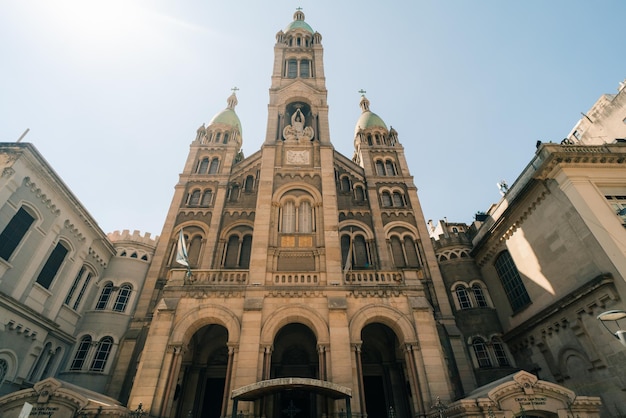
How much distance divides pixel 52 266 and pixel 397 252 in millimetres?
23651

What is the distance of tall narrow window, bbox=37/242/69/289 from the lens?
19672 millimetres

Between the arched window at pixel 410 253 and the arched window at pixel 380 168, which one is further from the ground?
the arched window at pixel 380 168

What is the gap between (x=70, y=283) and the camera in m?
21.2

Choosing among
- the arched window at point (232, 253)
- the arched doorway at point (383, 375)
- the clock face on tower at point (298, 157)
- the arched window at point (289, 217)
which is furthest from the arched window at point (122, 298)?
the arched doorway at point (383, 375)

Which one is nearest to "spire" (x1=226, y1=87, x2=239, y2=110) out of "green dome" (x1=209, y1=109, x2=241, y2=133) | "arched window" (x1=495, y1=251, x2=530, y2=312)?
"green dome" (x1=209, y1=109, x2=241, y2=133)

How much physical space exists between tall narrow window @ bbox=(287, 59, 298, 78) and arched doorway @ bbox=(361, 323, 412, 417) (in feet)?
84.5

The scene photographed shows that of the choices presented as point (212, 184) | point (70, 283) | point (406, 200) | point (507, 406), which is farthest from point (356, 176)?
point (70, 283)

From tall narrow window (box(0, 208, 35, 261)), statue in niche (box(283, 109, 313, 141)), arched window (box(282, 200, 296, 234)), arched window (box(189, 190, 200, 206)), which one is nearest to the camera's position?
tall narrow window (box(0, 208, 35, 261))

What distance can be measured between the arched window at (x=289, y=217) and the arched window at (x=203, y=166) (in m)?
10.5

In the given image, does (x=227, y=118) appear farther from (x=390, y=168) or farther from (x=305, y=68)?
(x=390, y=168)

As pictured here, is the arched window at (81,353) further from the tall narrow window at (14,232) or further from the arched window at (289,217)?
the arched window at (289,217)

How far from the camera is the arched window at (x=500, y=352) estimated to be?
72.5 feet

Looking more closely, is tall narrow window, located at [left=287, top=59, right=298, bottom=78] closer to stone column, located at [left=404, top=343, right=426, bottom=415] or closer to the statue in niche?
the statue in niche

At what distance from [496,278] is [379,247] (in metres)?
9.14
